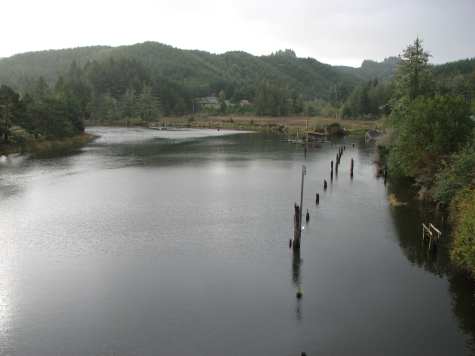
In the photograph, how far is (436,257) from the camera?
38344 mm

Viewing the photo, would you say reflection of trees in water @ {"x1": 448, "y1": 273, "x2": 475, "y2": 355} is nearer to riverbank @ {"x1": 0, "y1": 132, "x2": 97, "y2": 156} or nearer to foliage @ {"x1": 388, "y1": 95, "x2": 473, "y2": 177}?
foliage @ {"x1": 388, "y1": 95, "x2": 473, "y2": 177}

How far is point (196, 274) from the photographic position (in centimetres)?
3497

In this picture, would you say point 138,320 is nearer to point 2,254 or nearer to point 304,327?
point 304,327

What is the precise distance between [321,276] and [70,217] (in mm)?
30159

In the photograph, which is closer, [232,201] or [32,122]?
[232,201]

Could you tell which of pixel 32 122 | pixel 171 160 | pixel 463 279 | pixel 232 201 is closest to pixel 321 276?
pixel 463 279

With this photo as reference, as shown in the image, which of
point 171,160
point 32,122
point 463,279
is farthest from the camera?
point 32,122

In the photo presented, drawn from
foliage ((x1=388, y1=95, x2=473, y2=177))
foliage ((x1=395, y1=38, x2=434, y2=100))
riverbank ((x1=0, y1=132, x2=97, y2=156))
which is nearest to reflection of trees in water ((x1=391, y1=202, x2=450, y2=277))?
foliage ((x1=388, y1=95, x2=473, y2=177))

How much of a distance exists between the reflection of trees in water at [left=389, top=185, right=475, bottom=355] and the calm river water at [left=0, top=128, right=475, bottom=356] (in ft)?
0.52

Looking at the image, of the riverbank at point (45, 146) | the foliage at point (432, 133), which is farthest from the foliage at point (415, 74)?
the riverbank at point (45, 146)

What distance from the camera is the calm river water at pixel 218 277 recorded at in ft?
85.9

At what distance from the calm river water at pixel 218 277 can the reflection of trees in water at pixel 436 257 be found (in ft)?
0.52

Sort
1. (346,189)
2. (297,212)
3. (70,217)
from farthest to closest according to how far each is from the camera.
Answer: (346,189) < (70,217) < (297,212)

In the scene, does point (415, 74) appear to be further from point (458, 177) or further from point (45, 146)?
point (45, 146)
